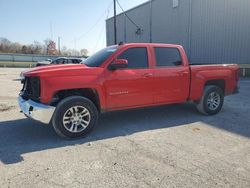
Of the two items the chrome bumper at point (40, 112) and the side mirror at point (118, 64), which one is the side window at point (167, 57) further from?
the chrome bumper at point (40, 112)

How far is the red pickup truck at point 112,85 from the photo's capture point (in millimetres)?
4723

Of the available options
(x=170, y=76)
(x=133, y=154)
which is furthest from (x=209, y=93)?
(x=133, y=154)

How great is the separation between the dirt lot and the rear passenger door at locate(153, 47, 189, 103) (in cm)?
64

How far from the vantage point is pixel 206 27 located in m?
21.1

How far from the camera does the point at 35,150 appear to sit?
4.34 m

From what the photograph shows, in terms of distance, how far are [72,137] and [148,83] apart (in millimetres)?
2081

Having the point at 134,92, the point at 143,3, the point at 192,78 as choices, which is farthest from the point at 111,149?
the point at 143,3

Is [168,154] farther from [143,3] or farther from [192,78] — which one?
[143,3]

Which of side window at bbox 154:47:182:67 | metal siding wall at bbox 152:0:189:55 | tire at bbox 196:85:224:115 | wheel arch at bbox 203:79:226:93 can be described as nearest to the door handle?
side window at bbox 154:47:182:67

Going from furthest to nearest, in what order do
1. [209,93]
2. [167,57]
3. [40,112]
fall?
[209,93], [167,57], [40,112]

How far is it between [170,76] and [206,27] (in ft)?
55.9

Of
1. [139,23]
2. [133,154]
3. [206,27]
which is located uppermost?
[139,23]

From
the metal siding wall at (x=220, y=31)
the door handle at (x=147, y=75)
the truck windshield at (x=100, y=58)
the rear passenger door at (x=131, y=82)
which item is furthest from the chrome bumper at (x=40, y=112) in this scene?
the metal siding wall at (x=220, y=31)

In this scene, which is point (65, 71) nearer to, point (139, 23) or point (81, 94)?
point (81, 94)
